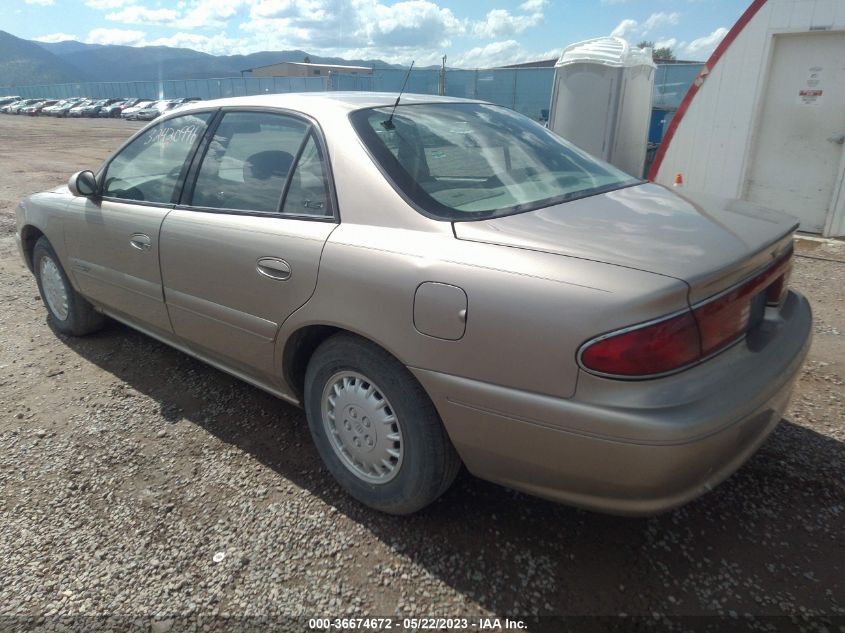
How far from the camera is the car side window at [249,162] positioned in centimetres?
265

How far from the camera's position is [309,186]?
2.52m

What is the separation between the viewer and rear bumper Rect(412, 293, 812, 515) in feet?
5.58

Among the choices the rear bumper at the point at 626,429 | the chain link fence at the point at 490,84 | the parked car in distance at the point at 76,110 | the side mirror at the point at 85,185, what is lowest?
the rear bumper at the point at 626,429

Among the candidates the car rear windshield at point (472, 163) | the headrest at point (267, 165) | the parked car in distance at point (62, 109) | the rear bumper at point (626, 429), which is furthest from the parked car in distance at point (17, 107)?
the rear bumper at point (626, 429)

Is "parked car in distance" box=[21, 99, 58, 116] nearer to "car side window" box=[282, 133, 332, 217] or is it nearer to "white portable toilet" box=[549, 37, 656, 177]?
"white portable toilet" box=[549, 37, 656, 177]

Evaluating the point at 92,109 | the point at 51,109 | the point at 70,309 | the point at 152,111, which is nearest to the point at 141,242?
the point at 70,309

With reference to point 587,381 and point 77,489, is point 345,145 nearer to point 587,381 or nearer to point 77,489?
point 587,381

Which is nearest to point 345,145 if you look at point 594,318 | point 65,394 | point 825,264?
point 594,318

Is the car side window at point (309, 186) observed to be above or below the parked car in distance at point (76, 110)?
below

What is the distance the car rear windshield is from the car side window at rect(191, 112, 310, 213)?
1.27 ft

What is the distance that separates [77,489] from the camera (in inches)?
106

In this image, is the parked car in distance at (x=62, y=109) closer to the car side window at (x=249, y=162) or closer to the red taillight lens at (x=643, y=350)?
the car side window at (x=249, y=162)

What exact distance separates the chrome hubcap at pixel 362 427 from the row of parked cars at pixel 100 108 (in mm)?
42141

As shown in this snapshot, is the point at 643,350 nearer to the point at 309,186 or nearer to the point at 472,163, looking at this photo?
the point at 472,163
